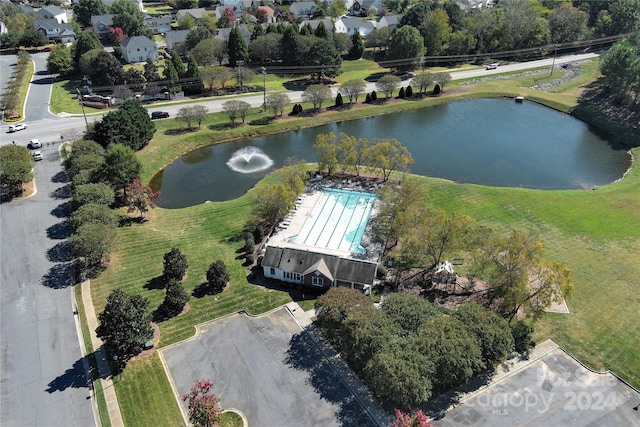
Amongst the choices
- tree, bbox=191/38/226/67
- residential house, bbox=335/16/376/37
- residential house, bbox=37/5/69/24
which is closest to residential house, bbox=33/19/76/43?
residential house, bbox=37/5/69/24

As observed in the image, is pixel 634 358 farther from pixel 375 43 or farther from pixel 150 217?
pixel 375 43

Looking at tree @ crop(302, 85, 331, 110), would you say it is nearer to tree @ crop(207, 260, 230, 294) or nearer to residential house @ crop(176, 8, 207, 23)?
tree @ crop(207, 260, 230, 294)

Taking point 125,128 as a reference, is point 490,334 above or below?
below

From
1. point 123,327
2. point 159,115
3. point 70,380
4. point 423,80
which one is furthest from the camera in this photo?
point 423,80

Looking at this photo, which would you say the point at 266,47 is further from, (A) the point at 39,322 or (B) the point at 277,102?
(A) the point at 39,322

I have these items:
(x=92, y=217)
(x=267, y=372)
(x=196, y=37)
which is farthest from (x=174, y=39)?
(x=267, y=372)

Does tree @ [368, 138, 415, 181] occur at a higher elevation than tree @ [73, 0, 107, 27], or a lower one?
lower

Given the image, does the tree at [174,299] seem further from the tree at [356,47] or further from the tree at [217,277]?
the tree at [356,47]

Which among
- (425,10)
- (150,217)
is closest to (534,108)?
(425,10)
